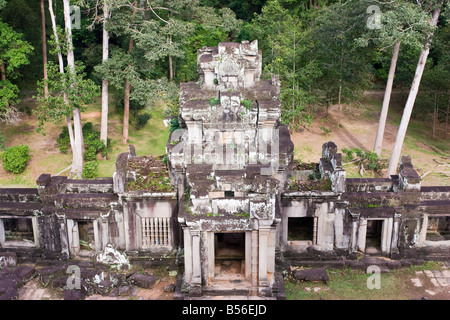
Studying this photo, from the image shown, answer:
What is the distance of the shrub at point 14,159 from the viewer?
3250cm

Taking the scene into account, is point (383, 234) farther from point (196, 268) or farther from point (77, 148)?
point (77, 148)

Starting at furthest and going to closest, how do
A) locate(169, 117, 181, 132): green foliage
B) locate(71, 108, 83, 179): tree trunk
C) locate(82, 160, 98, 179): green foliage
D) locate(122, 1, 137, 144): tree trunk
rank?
1. locate(122, 1, 137, 144): tree trunk
2. locate(82, 160, 98, 179): green foliage
3. locate(71, 108, 83, 179): tree trunk
4. locate(169, 117, 181, 132): green foliage

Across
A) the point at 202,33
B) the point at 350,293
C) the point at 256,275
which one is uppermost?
the point at 202,33

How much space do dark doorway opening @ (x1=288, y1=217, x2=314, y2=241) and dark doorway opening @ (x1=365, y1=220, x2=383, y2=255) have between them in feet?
8.59

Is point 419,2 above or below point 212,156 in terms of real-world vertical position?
above

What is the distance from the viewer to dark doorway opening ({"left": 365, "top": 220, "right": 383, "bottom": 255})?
72.9ft

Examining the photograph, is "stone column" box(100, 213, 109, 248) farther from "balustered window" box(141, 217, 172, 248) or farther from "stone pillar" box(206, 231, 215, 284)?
"stone pillar" box(206, 231, 215, 284)

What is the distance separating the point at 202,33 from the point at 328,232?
3761 cm

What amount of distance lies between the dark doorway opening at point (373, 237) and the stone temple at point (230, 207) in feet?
0.18

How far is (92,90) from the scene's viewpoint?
1239 inches

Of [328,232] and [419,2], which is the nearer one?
[328,232]

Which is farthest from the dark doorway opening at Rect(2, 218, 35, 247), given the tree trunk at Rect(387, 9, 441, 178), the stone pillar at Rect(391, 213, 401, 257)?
the tree trunk at Rect(387, 9, 441, 178)

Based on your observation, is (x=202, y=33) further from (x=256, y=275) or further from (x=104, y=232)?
(x=256, y=275)
